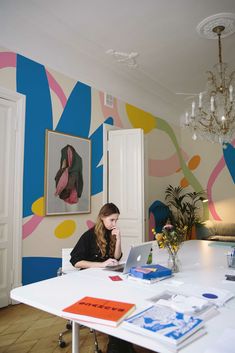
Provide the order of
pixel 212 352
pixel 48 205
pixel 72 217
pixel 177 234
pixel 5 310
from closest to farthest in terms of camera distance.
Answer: pixel 212 352, pixel 177 234, pixel 5 310, pixel 48 205, pixel 72 217

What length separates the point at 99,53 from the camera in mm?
4164

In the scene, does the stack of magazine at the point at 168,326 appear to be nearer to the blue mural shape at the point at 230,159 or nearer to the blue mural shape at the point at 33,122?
the blue mural shape at the point at 33,122

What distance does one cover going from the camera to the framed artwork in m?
3.71

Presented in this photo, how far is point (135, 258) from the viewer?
81.3 inches

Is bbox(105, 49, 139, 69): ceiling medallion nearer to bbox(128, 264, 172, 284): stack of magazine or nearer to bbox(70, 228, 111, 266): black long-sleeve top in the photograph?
bbox(70, 228, 111, 266): black long-sleeve top

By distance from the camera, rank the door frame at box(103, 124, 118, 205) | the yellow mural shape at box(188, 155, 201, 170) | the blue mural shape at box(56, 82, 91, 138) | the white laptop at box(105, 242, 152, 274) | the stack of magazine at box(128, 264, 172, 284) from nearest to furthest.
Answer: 1. the stack of magazine at box(128, 264, 172, 284)
2. the white laptop at box(105, 242, 152, 274)
3. the blue mural shape at box(56, 82, 91, 138)
4. the door frame at box(103, 124, 118, 205)
5. the yellow mural shape at box(188, 155, 201, 170)

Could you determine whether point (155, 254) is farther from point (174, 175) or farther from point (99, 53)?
point (174, 175)

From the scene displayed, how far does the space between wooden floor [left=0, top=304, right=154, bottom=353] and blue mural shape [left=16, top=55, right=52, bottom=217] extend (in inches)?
43.4

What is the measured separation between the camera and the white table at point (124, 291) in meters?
1.13

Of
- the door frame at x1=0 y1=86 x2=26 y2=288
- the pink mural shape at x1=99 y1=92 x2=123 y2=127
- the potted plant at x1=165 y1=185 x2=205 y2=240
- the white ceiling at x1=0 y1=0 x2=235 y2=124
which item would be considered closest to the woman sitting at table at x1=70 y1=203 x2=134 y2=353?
the door frame at x1=0 y1=86 x2=26 y2=288

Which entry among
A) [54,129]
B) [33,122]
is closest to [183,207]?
[54,129]

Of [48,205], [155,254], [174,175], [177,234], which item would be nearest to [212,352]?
[177,234]

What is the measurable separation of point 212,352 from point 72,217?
10.5 feet

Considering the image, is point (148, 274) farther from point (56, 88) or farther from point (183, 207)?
point (183, 207)
